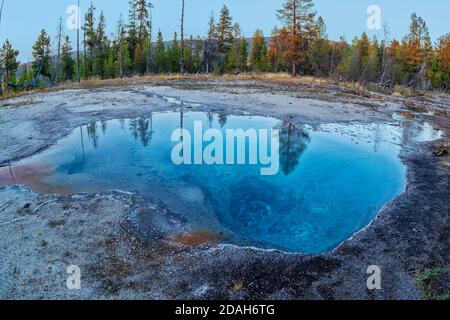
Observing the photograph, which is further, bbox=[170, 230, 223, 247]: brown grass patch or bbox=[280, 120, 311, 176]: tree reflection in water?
bbox=[280, 120, 311, 176]: tree reflection in water

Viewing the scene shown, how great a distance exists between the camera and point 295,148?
1173 cm

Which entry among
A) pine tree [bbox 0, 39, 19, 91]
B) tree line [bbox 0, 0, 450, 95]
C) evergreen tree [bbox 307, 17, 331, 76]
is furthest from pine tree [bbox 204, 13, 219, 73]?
pine tree [bbox 0, 39, 19, 91]

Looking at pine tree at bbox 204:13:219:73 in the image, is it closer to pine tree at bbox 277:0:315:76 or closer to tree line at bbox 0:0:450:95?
tree line at bbox 0:0:450:95

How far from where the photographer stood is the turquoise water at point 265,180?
687 centimetres

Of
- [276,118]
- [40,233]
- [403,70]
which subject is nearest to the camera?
[40,233]

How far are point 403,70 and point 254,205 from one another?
165 ft

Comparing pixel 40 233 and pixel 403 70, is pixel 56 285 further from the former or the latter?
pixel 403 70

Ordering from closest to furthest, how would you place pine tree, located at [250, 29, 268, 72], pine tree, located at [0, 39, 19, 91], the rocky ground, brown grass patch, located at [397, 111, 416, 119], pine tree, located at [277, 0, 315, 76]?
the rocky ground < brown grass patch, located at [397, 111, 416, 119] < pine tree, located at [277, 0, 315, 76] < pine tree, located at [0, 39, 19, 91] < pine tree, located at [250, 29, 268, 72]

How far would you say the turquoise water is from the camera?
6871 millimetres

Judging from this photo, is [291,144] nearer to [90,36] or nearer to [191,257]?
[191,257]

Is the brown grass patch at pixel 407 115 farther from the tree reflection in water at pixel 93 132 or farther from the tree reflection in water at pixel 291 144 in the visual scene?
the tree reflection in water at pixel 93 132

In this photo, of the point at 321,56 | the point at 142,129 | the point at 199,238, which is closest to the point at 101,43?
the point at 321,56

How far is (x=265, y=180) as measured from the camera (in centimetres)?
902
